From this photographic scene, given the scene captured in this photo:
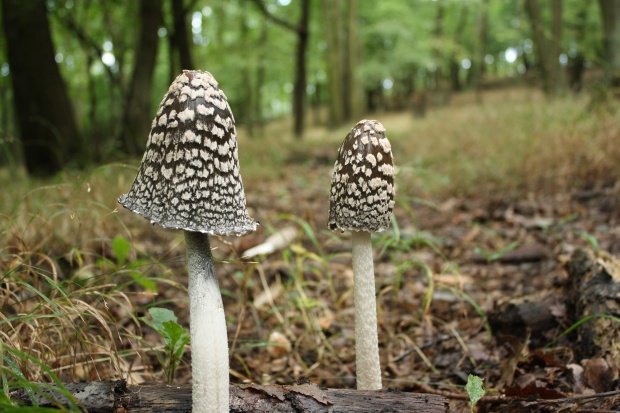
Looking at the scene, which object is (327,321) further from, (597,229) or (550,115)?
(550,115)

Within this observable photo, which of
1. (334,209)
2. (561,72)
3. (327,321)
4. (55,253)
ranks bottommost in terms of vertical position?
(327,321)

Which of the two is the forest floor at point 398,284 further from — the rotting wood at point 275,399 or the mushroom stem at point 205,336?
the mushroom stem at point 205,336

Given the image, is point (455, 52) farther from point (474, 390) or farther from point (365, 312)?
point (474, 390)

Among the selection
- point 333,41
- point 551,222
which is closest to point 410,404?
point 551,222

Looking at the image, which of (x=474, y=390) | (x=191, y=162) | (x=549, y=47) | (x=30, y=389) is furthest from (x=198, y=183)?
(x=549, y=47)

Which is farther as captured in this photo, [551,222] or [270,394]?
[551,222]

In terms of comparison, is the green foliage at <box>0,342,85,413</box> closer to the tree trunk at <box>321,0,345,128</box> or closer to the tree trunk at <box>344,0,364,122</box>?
the tree trunk at <box>321,0,345,128</box>

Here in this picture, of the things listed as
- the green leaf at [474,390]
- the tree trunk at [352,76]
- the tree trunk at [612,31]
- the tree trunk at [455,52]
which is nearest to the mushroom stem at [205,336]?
the green leaf at [474,390]
